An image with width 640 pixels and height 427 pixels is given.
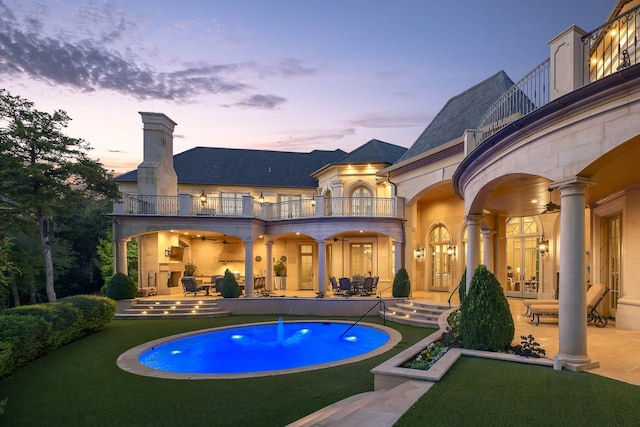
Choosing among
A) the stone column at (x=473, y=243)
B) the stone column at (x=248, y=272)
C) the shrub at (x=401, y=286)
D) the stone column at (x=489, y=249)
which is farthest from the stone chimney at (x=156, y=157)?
the stone column at (x=473, y=243)

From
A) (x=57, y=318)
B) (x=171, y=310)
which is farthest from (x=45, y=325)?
Result: (x=171, y=310)

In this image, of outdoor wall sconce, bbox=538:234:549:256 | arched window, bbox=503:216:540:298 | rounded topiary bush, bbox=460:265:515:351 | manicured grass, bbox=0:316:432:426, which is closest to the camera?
manicured grass, bbox=0:316:432:426

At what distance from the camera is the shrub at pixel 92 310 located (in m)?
13.3

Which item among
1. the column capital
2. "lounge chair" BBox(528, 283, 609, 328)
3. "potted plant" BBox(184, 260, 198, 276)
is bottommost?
"potted plant" BBox(184, 260, 198, 276)

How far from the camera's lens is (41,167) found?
57.7 ft

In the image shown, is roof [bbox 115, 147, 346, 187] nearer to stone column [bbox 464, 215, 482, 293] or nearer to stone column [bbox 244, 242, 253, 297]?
stone column [bbox 244, 242, 253, 297]

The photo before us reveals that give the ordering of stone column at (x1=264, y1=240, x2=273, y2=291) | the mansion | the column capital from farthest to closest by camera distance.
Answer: stone column at (x1=264, y1=240, x2=273, y2=291)
the mansion
the column capital

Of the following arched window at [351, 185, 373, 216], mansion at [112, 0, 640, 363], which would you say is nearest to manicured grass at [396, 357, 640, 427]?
mansion at [112, 0, 640, 363]

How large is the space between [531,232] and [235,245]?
17692 millimetres

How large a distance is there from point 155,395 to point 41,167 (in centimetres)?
1499

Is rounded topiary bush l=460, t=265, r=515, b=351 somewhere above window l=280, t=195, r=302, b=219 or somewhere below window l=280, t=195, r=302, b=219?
below

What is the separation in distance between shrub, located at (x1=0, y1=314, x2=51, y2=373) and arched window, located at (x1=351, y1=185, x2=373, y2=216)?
15679 mm

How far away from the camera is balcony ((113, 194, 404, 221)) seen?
20328mm

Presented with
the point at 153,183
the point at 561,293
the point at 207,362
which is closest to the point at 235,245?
the point at 153,183
